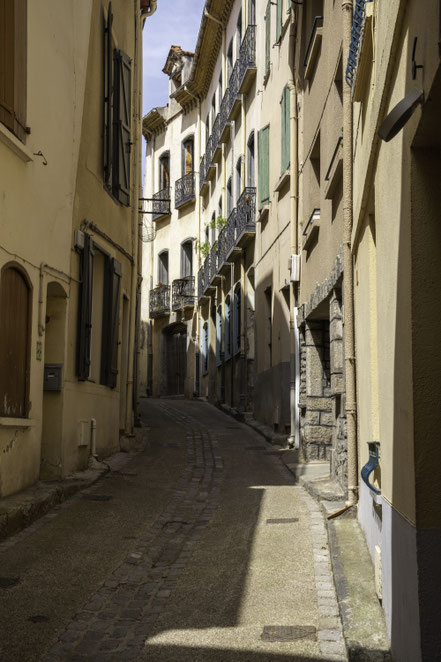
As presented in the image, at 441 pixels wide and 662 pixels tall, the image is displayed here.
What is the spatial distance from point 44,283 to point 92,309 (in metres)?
2.70

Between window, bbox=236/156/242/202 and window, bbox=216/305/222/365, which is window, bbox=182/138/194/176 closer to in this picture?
window, bbox=216/305/222/365

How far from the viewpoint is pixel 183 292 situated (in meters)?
28.6

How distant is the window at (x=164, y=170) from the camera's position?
102 feet

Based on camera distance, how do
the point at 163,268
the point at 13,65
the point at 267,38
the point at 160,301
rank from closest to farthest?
the point at 13,65, the point at 267,38, the point at 160,301, the point at 163,268

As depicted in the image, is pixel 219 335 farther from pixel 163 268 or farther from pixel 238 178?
→ pixel 163 268

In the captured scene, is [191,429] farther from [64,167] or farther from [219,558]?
[219,558]

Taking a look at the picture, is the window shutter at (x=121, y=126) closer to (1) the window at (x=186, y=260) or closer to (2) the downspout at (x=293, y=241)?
(2) the downspout at (x=293, y=241)

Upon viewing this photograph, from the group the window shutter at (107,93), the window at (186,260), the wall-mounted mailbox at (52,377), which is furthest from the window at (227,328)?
the wall-mounted mailbox at (52,377)

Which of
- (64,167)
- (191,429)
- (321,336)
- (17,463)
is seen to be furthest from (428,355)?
(191,429)

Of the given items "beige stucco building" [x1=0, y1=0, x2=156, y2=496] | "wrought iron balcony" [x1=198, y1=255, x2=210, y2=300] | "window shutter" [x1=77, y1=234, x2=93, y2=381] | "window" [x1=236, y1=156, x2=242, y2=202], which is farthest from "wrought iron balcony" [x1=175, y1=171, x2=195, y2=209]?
"window shutter" [x1=77, y1=234, x2=93, y2=381]

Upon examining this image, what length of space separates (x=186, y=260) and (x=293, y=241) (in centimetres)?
1557

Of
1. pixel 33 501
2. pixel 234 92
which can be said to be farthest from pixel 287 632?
pixel 234 92

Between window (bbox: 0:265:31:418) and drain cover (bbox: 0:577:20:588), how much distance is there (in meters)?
2.71

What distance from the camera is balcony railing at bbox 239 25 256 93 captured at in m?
19.2
